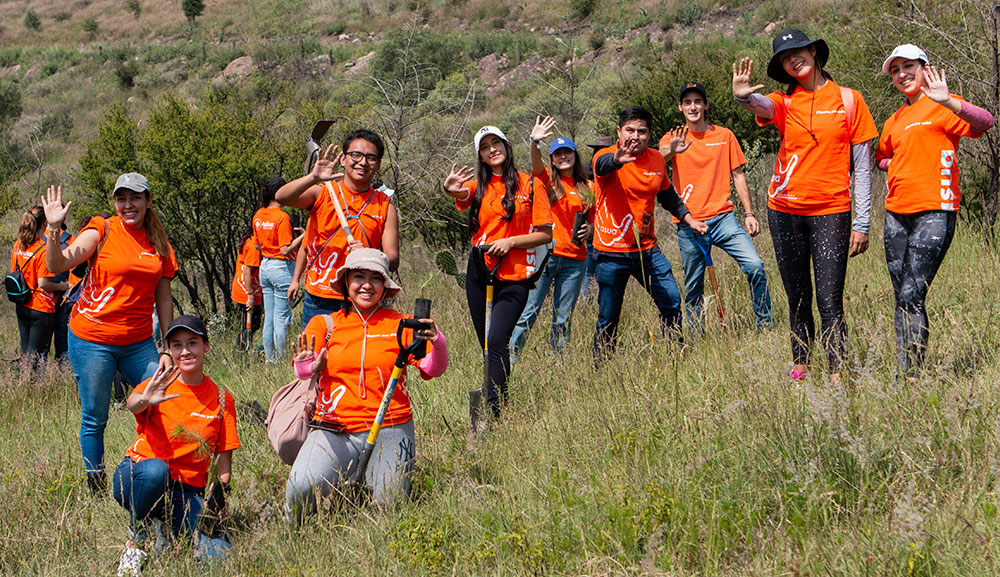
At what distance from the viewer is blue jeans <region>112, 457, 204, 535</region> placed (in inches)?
148

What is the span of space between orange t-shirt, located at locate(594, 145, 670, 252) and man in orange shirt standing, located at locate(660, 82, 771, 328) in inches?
13.2

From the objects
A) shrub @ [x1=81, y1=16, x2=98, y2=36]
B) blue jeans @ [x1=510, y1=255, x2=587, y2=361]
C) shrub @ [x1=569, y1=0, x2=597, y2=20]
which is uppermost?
blue jeans @ [x1=510, y1=255, x2=587, y2=361]

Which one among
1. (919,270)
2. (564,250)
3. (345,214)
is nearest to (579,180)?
(564,250)

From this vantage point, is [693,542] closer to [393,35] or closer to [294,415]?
[294,415]

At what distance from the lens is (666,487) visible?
11.4 feet

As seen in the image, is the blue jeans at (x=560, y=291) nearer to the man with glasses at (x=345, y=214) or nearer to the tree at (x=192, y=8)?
the man with glasses at (x=345, y=214)

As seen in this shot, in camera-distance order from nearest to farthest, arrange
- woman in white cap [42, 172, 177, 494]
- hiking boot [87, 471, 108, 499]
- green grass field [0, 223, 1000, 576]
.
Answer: green grass field [0, 223, 1000, 576]
hiking boot [87, 471, 108, 499]
woman in white cap [42, 172, 177, 494]

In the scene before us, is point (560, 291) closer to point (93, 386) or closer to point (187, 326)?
point (187, 326)

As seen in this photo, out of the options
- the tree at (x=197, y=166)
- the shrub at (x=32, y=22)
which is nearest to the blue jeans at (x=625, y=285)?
the tree at (x=197, y=166)

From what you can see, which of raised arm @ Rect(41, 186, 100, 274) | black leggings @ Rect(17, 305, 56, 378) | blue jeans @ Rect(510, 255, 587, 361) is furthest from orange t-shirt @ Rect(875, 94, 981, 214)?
black leggings @ Rect(17, 305, 56, 378)

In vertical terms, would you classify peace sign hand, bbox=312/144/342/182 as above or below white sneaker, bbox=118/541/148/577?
above

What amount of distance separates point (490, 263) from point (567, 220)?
1614mm

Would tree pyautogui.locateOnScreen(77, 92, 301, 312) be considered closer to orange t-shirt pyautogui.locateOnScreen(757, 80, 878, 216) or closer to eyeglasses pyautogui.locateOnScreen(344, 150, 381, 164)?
eyeglasses pyautogui.locateOnScreen(344, 150, 381, 164)

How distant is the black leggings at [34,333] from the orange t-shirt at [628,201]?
6.00 meters
